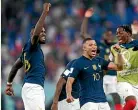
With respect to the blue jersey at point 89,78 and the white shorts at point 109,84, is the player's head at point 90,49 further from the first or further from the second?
the white shorts at point 109,84

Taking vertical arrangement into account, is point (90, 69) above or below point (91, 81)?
above

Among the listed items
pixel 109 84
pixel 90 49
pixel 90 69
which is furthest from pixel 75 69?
pixel 109 84

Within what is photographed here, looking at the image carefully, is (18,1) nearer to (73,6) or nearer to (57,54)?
(73,6)

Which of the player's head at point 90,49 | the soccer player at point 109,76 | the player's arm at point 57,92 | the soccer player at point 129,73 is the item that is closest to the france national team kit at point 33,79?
the player's arm at point 57,92

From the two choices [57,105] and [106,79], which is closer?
[57,105]

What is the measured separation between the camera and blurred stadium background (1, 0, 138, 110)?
2502 centimetres

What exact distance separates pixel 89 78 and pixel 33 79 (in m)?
1.04

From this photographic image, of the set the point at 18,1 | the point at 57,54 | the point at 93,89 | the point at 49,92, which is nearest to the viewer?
the point at 93,89

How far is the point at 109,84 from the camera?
17.9 m

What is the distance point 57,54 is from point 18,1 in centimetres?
508

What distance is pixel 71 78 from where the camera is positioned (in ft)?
43.1

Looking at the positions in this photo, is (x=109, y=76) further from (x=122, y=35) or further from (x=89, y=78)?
(x=89, y=78)

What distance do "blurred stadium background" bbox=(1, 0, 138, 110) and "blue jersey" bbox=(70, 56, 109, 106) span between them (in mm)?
10223

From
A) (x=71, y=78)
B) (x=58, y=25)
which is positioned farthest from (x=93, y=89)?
(x=58, y=25)
